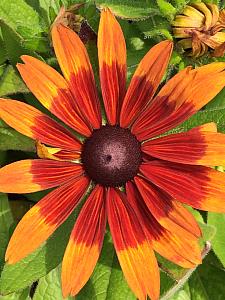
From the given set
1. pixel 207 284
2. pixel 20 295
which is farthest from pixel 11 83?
pixel 207 284

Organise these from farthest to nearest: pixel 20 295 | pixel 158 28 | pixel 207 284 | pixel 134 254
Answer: pixel 207 284 < pixel 20 295 < pixel 158 28 < pixel 134 254

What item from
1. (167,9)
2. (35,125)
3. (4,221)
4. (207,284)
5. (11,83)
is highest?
(167,9)

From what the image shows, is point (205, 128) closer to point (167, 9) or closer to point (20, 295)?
point (167, 9)

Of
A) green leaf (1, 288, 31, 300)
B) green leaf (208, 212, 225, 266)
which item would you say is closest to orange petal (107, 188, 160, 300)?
green leaf (208, 212, 225, 266)

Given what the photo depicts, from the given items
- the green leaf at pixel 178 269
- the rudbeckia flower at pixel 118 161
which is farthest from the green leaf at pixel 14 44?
the green leaf at pixel 178 269

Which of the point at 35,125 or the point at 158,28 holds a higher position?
the point at 158,28

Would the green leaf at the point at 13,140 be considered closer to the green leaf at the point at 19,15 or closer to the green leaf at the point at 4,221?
the green leaf at the point at 4,221
